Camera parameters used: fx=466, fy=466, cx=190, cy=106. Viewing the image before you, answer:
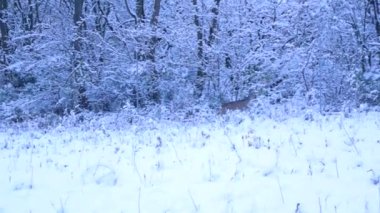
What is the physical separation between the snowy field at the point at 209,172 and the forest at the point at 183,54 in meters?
6.55

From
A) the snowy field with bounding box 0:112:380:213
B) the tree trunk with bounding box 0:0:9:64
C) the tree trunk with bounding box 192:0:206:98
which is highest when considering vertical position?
the tree trunk with bounding box 0:0:9:64

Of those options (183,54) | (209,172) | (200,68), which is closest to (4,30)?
(183,54)

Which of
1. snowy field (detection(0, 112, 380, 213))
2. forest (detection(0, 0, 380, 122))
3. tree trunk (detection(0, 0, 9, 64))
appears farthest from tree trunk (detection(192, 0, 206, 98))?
snowy field (detection(0, 112, 380, 213))

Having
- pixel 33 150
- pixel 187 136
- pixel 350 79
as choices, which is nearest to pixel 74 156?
pixel 33 150

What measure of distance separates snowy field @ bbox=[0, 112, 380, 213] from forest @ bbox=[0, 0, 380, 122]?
655cm

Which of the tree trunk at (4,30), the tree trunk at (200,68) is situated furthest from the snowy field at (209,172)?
the tree trunk at (4,30)

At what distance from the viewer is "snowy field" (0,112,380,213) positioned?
513cm

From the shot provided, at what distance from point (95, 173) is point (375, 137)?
14.7 ft

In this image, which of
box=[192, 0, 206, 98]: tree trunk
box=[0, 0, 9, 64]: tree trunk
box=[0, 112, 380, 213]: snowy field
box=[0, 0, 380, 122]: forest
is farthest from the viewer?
box=[0, 0, 9, 64]: tree trunk

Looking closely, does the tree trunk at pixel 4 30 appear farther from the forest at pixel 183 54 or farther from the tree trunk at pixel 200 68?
the tree trunk at pixel 200 68

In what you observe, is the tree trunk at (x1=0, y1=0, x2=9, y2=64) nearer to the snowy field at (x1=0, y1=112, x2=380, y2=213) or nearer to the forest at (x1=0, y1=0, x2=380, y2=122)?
the forest at (x1=0, y1=0, x2=380, y2=122)

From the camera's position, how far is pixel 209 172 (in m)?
6.18

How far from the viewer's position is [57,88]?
20.3 m

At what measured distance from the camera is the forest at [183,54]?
1594 centimetres
